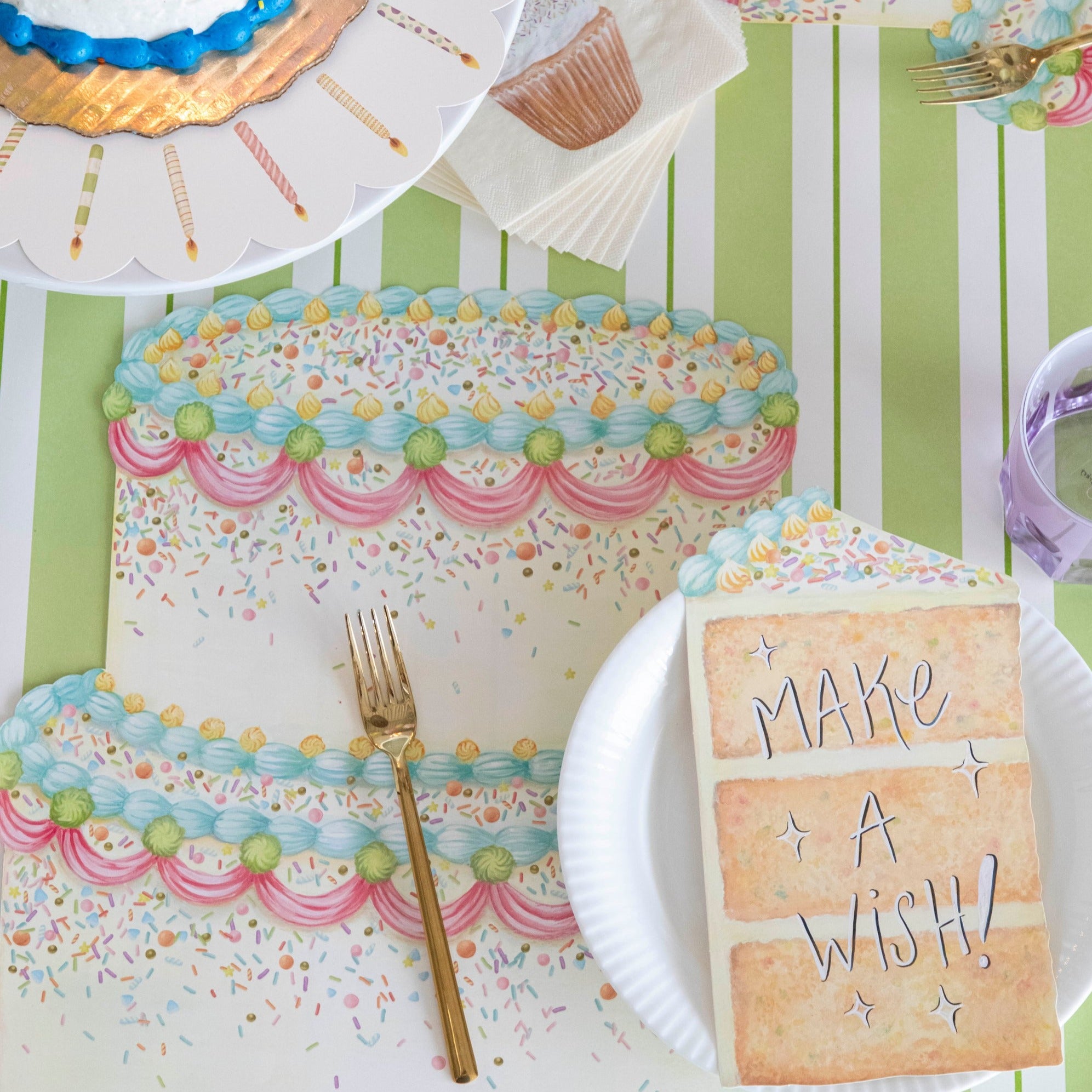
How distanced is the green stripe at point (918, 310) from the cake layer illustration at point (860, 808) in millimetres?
137

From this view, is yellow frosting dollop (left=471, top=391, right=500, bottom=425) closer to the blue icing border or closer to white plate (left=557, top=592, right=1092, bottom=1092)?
white plate (left=557, top=592, right=1092, bottom=1092)

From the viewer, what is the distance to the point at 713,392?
898mm

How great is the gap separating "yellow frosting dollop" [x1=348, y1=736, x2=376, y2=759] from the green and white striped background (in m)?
0.23

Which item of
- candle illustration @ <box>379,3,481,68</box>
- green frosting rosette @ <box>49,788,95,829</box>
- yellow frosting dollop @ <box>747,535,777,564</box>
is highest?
candle illustration @ <box>379,3,481,68</box>

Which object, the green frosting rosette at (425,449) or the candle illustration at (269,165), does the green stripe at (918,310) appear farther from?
the candle illustration at (269,165)

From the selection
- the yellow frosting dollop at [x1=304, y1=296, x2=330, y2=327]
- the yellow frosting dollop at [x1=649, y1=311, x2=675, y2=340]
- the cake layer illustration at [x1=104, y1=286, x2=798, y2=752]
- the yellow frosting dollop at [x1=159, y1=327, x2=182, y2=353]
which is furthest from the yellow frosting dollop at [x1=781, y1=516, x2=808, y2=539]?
the yellow frosting dollop at [x1=159, y1=327, x2=182, y2=353]

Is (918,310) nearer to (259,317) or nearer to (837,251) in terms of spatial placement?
(837,251)

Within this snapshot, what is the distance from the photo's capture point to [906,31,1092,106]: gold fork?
913 millimetres

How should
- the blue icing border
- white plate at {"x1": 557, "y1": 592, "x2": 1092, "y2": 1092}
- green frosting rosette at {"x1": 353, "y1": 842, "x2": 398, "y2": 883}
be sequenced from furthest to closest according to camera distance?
green frosting rosette at {"x1": 353, "y1": 842, "x2": 398, "y2": 883} → white plate at {"x1": 557, "y1": 592, "x2": 1092, "y2": 1092} → the blue icing border

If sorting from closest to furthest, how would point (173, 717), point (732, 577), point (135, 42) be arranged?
point (135, 42) → point (732, 577) → point (173, 717)

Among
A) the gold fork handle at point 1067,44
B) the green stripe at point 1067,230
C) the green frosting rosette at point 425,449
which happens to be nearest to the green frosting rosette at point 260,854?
the green frosting rosette at point 425,449

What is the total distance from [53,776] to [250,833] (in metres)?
0.17

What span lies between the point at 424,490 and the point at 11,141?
0.40 metres

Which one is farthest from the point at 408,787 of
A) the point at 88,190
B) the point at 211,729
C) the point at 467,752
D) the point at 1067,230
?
the point at 1067,230
